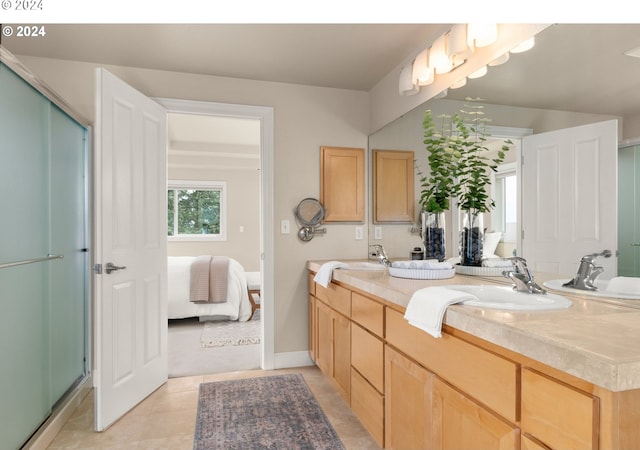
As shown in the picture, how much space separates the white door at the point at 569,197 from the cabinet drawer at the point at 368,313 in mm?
689

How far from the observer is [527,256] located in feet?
5.38

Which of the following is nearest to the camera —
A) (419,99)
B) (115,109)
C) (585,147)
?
(585,147)

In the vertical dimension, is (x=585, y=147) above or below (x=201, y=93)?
below

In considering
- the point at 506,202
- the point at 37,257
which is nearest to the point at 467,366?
the point at 506,202

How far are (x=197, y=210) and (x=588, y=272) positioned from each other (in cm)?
668

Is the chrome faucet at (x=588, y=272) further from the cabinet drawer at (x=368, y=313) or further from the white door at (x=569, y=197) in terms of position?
the cabinet drawer at (x=368, y=313)

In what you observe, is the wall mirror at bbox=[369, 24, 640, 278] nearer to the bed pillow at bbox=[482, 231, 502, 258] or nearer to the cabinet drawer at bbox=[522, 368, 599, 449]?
the bed pillow at bbox=[482, 231, 502, 258]

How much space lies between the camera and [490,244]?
1.88 m

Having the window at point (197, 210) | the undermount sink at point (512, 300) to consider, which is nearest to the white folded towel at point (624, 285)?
the undermount sink at point (512, 300)

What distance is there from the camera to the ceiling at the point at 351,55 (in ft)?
4.22
